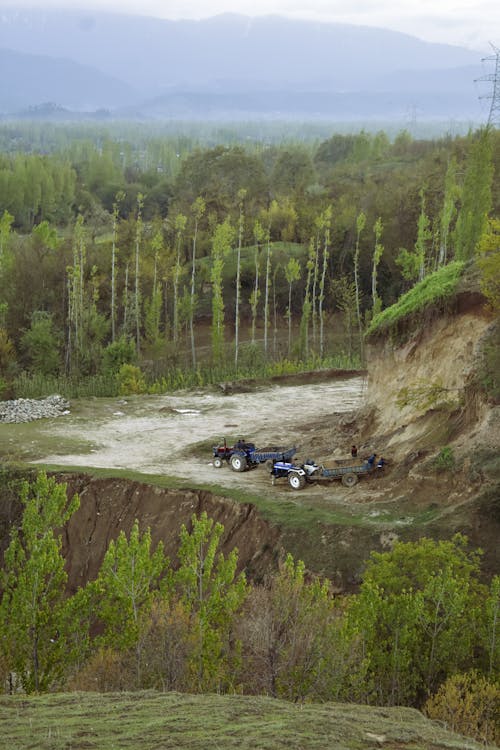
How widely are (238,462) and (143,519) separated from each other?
4339 millimetres

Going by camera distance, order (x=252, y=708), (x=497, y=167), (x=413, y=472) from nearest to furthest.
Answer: (x=252, y=708) < (x=413, y=472) < (x=497, y=167)

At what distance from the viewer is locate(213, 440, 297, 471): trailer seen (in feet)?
96.2

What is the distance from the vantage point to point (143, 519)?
27.1m

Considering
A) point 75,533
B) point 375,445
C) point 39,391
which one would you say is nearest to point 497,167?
point 39,391

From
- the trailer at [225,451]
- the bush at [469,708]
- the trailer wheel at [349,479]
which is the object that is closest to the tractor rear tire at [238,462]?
the trailer at [225,451]

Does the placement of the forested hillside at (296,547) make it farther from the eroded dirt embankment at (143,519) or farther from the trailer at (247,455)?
the trailer at (247,455)

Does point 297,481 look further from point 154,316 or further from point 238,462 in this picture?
point 154,316

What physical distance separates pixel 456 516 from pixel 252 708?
426 inches

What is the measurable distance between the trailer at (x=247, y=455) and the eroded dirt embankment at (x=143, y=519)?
3151 millimetres

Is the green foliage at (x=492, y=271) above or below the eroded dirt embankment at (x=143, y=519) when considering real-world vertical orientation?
above

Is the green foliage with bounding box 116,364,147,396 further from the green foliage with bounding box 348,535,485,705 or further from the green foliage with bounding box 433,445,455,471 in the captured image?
the green foliage with bounding box 348,535,485,705

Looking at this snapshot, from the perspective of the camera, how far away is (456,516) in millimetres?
21859

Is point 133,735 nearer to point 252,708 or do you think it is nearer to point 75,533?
point 252,708

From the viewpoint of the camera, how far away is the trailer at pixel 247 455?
1154 inches
